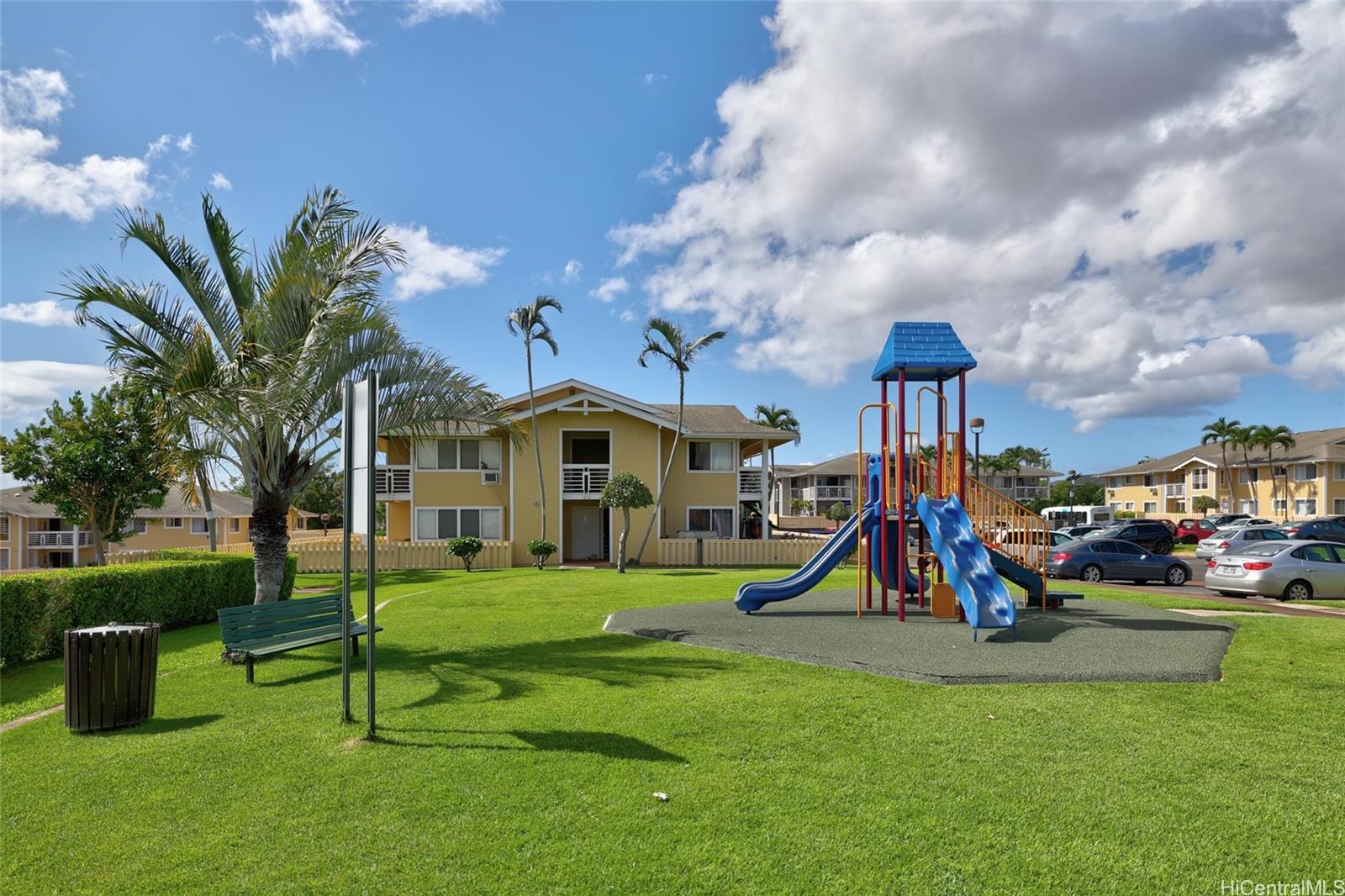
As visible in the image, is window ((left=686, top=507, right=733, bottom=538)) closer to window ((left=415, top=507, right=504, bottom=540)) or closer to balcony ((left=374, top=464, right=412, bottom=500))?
window ((left=415, top=507, right=504, bottom=540))

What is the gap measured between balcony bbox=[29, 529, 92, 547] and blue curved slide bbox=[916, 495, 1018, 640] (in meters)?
66.3

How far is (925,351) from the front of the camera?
14.4 metres

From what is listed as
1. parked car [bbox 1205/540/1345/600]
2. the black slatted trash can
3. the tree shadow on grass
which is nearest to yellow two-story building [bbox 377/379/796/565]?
parked car [bbox 1205/540/1345/600]

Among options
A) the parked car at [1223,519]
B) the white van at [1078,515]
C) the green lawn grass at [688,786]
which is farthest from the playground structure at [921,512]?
the white van at [1078,515]

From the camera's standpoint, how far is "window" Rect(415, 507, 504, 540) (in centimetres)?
3219

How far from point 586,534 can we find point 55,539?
5013 centimetres

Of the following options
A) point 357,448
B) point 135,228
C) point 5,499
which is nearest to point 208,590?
point 135,228

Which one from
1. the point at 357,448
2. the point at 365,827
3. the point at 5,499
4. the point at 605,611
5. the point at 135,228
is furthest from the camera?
the point at 5,499

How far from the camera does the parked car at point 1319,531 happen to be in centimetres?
3167

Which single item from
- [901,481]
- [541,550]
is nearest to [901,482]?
[901,481]

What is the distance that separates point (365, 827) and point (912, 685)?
5.81 meters

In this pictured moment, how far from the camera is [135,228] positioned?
1104cm

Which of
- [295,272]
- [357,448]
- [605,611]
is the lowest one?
[605,611]

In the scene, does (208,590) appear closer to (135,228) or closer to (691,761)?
(135,228)
